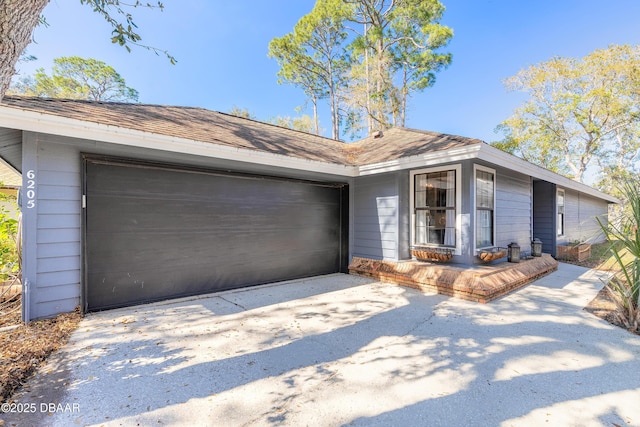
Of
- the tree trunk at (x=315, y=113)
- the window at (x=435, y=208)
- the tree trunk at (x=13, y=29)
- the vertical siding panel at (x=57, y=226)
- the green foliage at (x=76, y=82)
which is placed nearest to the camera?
the tree trunk at (x=13, y=29)

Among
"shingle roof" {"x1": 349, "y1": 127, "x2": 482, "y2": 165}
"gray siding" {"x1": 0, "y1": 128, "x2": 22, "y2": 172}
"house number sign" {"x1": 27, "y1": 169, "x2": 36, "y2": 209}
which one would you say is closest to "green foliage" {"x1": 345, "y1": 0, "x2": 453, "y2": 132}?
"shingle roof" {"x1": 349, "y1": 127, "x2": 482, "y2": 165}

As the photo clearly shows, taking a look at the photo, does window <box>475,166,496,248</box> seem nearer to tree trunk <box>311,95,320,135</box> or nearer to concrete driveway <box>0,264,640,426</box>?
concrete driveway <box>0,264,640,426</box>

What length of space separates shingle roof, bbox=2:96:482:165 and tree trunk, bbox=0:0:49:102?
6.32ft

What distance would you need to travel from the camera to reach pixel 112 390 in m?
2.12

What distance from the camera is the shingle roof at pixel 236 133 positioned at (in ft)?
12.5

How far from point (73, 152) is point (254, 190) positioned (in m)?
2.65

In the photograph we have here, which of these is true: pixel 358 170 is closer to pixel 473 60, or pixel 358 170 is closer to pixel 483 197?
pixel 483 197

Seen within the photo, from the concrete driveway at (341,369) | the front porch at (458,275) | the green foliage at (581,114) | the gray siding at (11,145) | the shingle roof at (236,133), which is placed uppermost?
the green foliage at (581,114)

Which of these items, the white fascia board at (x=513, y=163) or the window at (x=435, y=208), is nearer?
the white fascia board at (x=513, y=163)

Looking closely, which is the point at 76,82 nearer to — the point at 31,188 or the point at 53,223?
the point at 31,188

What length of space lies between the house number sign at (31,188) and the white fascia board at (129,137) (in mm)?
569

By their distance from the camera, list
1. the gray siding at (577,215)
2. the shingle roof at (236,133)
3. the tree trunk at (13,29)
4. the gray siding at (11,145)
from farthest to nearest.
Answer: the gray siding at (577,215)
the shingle roof at (236,133)
the gray siding at (11,145)
the tree trunk at (13,29)

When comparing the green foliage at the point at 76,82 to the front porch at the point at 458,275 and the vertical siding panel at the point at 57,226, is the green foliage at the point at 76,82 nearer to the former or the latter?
the vertical siding panel at the point at 57,226

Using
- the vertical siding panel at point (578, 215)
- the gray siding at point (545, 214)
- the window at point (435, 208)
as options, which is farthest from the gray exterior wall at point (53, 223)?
the vertical siding panel at point (578, 215)
